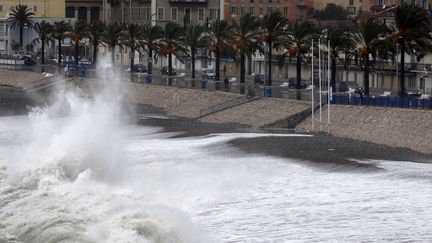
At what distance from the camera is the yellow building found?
159875mm

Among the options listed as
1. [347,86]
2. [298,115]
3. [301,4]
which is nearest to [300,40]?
[347,86]

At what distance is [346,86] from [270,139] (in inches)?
1014

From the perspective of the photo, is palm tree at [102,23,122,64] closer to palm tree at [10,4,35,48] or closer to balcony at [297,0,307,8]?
palm tree at [10,4,35,48]

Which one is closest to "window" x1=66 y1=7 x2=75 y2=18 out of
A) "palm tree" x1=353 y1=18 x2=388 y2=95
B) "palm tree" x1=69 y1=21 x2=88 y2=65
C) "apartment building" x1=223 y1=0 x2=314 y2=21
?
"apartment building" x1=223 y1=0 x2=314 y2=21

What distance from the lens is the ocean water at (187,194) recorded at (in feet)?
112

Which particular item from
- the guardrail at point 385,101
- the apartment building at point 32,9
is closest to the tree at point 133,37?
the apartment building at point 32,9

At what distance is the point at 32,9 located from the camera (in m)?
160

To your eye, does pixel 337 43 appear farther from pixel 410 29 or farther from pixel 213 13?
pixel 213 13

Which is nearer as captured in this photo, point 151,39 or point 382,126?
point 382,126

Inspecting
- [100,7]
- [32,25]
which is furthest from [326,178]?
[100,7]

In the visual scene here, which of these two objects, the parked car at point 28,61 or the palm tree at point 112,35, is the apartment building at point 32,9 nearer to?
the parked car at point 28,61

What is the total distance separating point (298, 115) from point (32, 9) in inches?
3783

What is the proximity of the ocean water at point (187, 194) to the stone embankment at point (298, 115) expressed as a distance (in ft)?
25.3

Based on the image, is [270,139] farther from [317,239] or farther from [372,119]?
[317,239]
